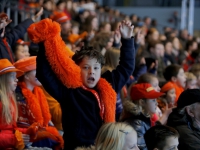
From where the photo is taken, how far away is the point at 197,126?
211 inches

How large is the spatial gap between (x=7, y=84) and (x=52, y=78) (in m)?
0.91

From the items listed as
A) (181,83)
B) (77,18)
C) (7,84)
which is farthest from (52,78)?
(77,18)

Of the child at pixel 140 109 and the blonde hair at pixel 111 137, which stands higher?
the blonde hair at pixel 111 137

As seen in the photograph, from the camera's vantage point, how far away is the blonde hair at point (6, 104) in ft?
16.9

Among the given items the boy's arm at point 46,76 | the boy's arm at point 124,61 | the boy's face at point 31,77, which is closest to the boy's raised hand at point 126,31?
the boy's arm at point 124,61

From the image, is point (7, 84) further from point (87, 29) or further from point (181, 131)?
point (87, 29)

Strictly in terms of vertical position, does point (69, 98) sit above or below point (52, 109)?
above

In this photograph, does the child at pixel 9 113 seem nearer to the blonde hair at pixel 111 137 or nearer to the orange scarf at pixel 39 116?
the orange scarf at pixel 39 116

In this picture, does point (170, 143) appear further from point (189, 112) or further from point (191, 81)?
point (191, 81)

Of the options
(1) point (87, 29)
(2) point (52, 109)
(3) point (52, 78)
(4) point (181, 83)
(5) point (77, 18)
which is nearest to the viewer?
(3) point (52, 78)

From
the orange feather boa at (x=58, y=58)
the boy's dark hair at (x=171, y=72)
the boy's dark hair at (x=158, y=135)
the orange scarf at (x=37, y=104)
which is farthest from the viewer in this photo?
the boy's dark hair at (x=171, y=72)

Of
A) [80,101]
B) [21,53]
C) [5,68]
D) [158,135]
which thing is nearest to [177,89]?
[21,53]

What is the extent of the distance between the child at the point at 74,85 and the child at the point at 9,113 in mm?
656

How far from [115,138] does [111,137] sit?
0.10 feet
